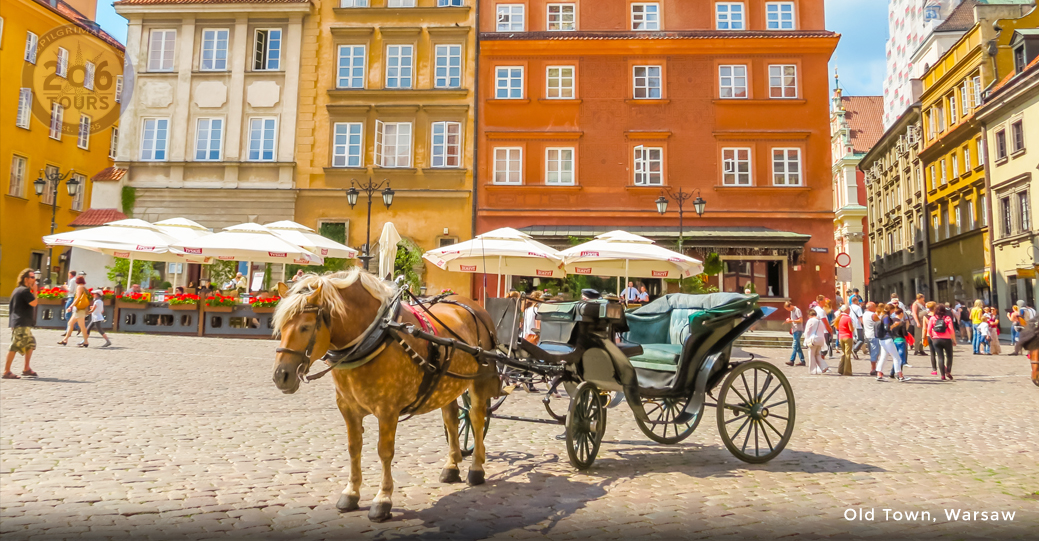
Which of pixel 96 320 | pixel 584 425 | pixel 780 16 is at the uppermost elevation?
pixel 780 16

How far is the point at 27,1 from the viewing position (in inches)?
1225

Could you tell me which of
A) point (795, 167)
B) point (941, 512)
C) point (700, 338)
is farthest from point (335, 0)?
point (941, 512)

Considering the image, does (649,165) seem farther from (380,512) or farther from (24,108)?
(24,108)

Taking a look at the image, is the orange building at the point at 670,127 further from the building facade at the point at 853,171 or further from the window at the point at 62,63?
the window at the point at 62,63

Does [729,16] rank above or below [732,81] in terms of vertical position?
above

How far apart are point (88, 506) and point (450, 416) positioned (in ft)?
7.63

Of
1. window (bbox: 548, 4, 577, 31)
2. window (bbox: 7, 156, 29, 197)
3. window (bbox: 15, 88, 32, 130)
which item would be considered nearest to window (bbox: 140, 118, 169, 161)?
window (bbox: 7, 156, 29, 197)

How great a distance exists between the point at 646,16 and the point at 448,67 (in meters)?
8.07

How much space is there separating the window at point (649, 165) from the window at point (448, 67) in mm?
7588

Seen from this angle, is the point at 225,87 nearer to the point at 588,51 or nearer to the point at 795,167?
the point at 588,51

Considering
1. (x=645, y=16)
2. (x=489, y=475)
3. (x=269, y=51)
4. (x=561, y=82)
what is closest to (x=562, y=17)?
(x=561, y=82)

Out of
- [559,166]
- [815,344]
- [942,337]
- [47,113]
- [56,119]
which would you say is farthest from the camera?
[56,119]

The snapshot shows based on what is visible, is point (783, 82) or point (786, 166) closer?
point (786, 166)

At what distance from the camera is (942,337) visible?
13.5 meters
